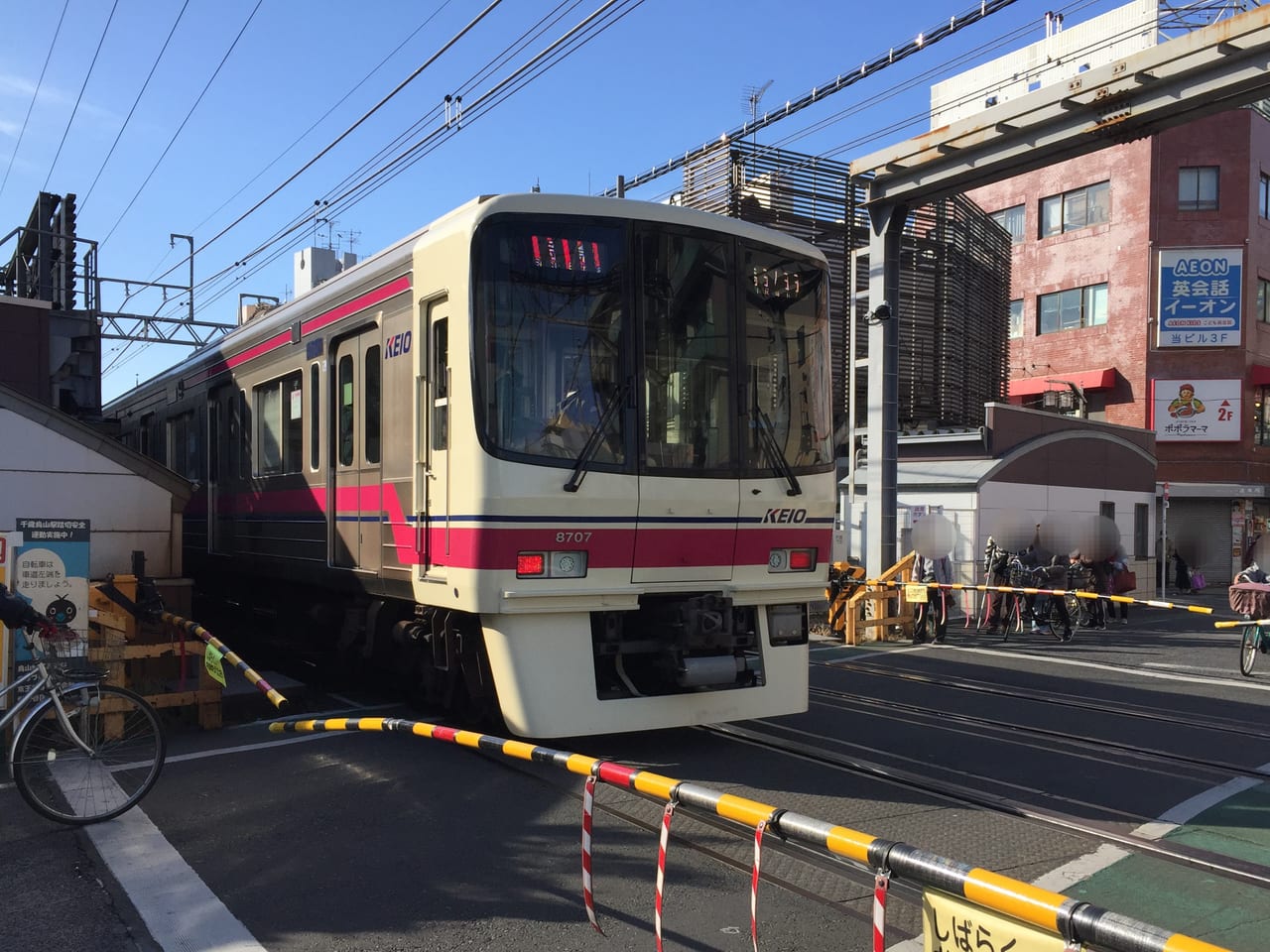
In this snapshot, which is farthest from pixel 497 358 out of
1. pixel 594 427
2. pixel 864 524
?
pixel 864 524

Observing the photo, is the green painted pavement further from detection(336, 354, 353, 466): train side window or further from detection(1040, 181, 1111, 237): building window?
detection(1040, 181, 1111, 237): building window

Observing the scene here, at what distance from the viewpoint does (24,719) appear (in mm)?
5500

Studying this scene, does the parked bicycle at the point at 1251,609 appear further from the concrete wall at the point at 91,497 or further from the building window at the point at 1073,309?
the building window at the point at 1073,309

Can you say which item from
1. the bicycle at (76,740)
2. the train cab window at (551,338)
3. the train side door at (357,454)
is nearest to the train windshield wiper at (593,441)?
the train cab window at (551,338)

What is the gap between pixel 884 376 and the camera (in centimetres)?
1515

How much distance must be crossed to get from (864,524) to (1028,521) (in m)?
3.88

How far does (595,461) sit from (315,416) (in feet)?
12.0

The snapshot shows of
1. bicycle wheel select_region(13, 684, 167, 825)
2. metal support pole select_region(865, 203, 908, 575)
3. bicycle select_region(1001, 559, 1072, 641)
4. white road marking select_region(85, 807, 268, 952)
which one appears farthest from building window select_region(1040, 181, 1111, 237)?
white road marking select_region(85, 807, 268, 952)

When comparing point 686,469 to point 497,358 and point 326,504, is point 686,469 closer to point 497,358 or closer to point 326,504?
point 497,358

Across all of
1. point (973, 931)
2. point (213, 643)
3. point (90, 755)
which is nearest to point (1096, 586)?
point (213, 643)

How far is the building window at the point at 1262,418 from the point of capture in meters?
32.2

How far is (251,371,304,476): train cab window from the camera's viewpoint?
9.41 m

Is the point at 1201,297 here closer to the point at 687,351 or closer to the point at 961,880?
the point at 687,351

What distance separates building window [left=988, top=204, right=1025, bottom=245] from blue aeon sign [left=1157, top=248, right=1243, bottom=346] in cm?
530
